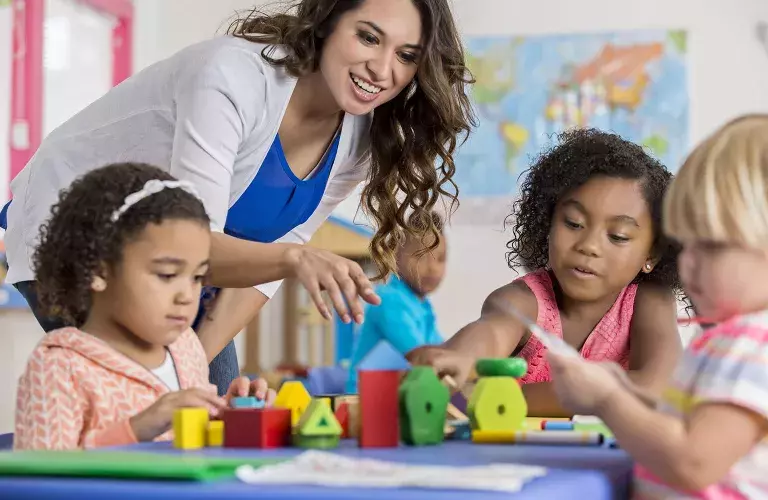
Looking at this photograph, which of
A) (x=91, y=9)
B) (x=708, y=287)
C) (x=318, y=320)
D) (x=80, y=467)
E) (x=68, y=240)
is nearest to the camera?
(x=80, y=467)

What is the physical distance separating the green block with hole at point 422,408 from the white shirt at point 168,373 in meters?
0.41

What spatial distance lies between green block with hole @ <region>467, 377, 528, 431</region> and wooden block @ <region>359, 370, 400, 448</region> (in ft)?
0.42

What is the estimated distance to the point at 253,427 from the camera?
91cm

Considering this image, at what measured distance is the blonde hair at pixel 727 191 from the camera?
80 centimetres

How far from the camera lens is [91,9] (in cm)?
416

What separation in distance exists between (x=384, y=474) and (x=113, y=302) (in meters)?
0.65

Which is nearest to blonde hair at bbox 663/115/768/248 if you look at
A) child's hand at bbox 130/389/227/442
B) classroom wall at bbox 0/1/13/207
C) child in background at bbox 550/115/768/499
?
child in background at bbox 550/115/768/499

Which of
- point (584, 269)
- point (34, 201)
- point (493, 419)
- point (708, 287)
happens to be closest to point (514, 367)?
point (493, 419)

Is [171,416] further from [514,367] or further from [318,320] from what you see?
[318,320]

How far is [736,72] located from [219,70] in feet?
11.2

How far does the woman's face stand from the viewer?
1569 mm

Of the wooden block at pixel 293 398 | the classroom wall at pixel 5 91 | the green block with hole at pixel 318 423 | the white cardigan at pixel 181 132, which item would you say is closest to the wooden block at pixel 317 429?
the green block with hole at pixel 318 423

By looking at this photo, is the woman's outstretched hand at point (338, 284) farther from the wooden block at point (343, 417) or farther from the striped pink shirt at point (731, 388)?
the striped pink shirt at point (731, 388)

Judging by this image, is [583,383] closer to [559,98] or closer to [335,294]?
[335,294]
